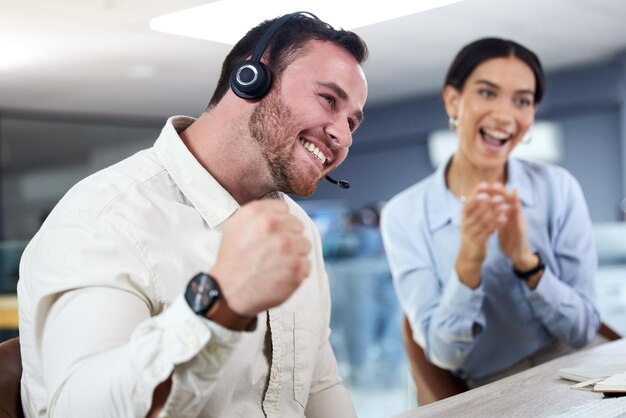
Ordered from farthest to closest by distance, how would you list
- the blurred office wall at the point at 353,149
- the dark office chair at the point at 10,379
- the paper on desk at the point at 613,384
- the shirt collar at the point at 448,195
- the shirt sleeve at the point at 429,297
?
1. the blurred office wall at the point at 353,149
2. the shirt collar at the point at 448,195
3. the shirt sleeve at the point at 429,297
4. the paper on desk at the point at 613,384
5. the dark office chair at the point at 10,379

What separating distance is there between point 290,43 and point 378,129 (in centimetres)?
743

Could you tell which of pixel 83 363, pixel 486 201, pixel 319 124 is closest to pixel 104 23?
pixel 486 201

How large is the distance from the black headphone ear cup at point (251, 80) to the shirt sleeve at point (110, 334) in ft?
1.04

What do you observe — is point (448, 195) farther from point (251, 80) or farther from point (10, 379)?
point (10, 379)

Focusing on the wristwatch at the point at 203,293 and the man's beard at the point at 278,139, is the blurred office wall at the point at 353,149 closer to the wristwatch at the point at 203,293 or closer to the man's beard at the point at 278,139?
the man's beard at the point at 278,139

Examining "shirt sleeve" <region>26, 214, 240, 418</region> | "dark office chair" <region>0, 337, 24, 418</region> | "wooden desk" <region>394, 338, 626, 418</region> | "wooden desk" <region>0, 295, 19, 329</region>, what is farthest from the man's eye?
"wooden desk" <region>0, 295, 19, 329</region>

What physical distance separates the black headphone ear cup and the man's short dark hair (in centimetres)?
3

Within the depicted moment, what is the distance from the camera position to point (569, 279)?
1.99 meters

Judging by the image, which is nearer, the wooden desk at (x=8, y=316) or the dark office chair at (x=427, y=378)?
the dark office chair at (x=427, y=378)

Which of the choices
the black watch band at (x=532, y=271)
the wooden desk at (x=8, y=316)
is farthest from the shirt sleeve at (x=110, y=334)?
the wooden desk at (x=8, y=316)

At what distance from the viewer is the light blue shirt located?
1.84 meters

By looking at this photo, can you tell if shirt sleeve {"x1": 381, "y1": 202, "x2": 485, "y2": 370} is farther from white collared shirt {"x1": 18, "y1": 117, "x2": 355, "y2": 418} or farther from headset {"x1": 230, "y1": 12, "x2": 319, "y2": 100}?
headset {"x1": 230, "y1": 12, "x2": 319, "y2": 100}

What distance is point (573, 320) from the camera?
1861 millimetres

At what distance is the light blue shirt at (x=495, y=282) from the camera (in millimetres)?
1837
